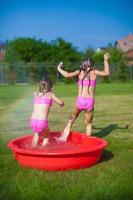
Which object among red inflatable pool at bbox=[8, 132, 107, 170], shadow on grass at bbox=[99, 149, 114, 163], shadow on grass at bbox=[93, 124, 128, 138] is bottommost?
shadow on grass at bbox=[93, 124, 128, 138]

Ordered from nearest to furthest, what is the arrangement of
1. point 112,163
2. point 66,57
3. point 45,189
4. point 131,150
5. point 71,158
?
point 45,189 < point 71,158 < point 112,163 < point 131,150 < point 66,57

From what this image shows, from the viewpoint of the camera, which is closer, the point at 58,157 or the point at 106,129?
the point at 58,157

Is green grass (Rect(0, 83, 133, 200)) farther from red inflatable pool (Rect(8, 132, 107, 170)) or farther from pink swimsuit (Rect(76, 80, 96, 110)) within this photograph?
pink swimsuit (Rect(76, 80, 96, 110))

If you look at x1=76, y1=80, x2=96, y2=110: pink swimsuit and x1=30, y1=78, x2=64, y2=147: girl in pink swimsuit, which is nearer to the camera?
x1=30, y1=78, x2=64, y2=147: girl in pink swimsuit

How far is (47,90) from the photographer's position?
3.44 metres

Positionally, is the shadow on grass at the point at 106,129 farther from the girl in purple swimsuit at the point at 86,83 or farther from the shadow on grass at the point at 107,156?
the shadow on grass at the point at 107,156

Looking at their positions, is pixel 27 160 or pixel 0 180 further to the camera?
pixel 27 160

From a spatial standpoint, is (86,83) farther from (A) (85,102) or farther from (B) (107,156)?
(B) (107,156)

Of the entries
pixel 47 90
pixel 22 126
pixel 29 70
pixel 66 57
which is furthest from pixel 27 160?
pixel 29 70

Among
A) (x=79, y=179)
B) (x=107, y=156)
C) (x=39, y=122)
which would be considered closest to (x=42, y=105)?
(x=39, y=122)

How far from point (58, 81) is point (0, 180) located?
1462cm

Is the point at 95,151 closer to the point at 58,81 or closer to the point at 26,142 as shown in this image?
the point at 26,142

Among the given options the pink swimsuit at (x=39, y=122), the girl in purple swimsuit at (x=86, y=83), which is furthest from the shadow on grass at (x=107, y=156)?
the pink swimsuit at (x=39, y=122)

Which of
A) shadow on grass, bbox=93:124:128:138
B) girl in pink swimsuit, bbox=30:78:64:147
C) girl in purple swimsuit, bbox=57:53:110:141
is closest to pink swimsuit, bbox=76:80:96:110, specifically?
girl in purple swimsuit, bbox=57:53:110:141
